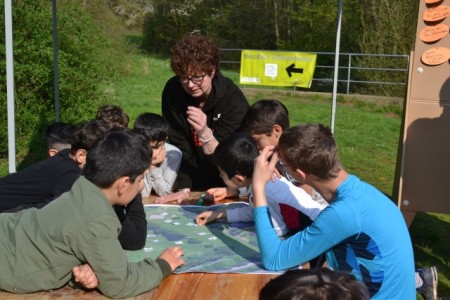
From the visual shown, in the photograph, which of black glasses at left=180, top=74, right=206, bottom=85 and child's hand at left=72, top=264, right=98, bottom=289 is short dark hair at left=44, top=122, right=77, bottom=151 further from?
child's hand at left=72, top=264, right=98, bottom=289

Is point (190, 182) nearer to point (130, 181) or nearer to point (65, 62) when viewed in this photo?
point (130, 181)

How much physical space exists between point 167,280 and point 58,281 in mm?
421

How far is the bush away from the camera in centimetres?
774

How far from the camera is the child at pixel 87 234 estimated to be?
2080 millimetres

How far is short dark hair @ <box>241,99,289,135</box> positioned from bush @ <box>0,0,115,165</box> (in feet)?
16.4

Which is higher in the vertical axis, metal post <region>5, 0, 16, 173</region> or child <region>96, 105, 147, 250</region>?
metal post <region>5, 0, 16, 173</region>

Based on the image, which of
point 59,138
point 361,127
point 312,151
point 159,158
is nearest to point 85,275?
point 312,151

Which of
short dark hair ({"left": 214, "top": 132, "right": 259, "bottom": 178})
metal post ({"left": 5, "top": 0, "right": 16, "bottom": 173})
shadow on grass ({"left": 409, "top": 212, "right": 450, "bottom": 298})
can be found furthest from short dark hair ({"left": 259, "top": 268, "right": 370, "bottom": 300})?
metal post ({"left": 5, "top": 0, "right": 16, "bottom": 173})

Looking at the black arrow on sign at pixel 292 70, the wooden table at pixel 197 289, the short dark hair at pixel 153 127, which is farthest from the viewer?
the black arrow on sign at pixel 292 70

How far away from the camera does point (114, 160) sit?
221cm

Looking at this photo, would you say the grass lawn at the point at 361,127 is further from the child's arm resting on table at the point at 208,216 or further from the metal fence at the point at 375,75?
the child's arm resting on table at the point at 208,216

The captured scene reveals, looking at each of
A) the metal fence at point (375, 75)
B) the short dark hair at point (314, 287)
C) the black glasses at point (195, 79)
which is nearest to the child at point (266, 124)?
the black glasses at point (195, 79)

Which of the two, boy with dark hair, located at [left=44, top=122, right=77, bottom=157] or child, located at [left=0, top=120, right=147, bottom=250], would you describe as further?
boy with dark hair, located at [left=44, top=122, right=77, bottom=157]

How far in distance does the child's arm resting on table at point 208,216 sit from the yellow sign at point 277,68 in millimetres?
8430
